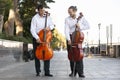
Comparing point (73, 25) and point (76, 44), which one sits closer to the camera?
point (76, 44)

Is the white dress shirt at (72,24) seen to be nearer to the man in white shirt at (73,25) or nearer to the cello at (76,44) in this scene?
the man in white shirt at (73,25)

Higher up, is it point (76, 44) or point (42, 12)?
point (42, 12)

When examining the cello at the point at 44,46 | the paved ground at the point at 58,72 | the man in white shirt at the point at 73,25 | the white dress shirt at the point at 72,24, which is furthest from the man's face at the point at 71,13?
the paved ground at the point at 58,72

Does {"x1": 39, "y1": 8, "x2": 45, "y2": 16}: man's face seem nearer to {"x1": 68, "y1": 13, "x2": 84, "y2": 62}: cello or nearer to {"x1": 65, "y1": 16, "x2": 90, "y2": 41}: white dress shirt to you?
{"x1": 65, "y1": 16, "x2": 90, "y2": 41}: white dress shirt

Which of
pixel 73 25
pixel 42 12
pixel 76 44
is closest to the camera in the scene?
pixel 76 44

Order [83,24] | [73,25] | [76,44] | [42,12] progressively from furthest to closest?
[42,12], [73,25], [83,24], [76,44]

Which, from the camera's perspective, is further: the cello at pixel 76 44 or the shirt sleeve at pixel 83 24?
the shirt sleeve at pixel 83 24

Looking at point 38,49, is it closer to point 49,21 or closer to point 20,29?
point 49,21

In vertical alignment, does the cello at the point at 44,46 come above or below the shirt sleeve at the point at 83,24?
below

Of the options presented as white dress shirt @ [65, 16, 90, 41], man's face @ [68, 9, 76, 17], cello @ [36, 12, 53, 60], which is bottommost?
cello @ [36, 12, 53, 60]

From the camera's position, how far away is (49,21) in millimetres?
12836

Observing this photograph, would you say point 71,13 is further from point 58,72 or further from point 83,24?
point 58,72

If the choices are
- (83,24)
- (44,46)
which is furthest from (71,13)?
(44,46)

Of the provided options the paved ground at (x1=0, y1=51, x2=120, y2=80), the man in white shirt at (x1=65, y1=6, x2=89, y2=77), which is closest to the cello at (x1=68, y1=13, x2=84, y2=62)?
the man in white shirt at (x1=65, y1=6, x2=89, y2=77)
